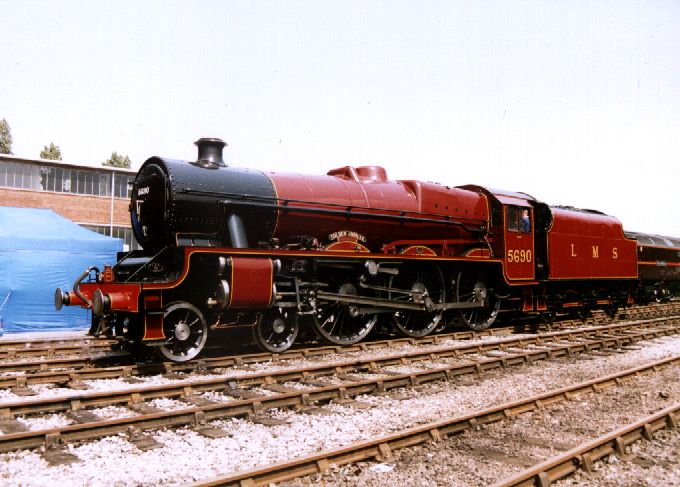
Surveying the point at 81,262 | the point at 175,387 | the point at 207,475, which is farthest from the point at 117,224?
the point at 207,475

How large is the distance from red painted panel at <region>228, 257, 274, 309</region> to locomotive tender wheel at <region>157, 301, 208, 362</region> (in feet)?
2.24

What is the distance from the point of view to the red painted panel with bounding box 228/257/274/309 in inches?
336

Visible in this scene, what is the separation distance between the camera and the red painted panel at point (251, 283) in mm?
8531

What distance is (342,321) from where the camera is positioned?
11.2 m

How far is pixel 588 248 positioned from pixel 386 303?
8317 mm

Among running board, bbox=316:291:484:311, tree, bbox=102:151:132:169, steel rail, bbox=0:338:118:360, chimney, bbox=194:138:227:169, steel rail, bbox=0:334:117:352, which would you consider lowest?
steel rail, bbox=0:334:117:352

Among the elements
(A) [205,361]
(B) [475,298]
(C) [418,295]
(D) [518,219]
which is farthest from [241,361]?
(D) [518,219]

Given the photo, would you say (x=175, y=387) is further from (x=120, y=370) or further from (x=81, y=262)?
(x=81, y=262)

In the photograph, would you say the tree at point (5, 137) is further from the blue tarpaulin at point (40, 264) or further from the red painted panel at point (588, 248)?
the red painted panel at point (588, 248)

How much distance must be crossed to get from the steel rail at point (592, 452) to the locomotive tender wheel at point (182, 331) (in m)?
5.69

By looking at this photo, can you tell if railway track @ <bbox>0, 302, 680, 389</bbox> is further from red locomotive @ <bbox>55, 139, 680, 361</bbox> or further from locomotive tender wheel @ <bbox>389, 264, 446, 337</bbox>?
locomotive tender wheel @ <bbox>389, 264, 446, 337</bbox>

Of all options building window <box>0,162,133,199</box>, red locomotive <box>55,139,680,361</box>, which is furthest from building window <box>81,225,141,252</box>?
red locomotive <box>55,139,680,361</box>

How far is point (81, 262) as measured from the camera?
15023mm

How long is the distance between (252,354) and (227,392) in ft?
8.14
